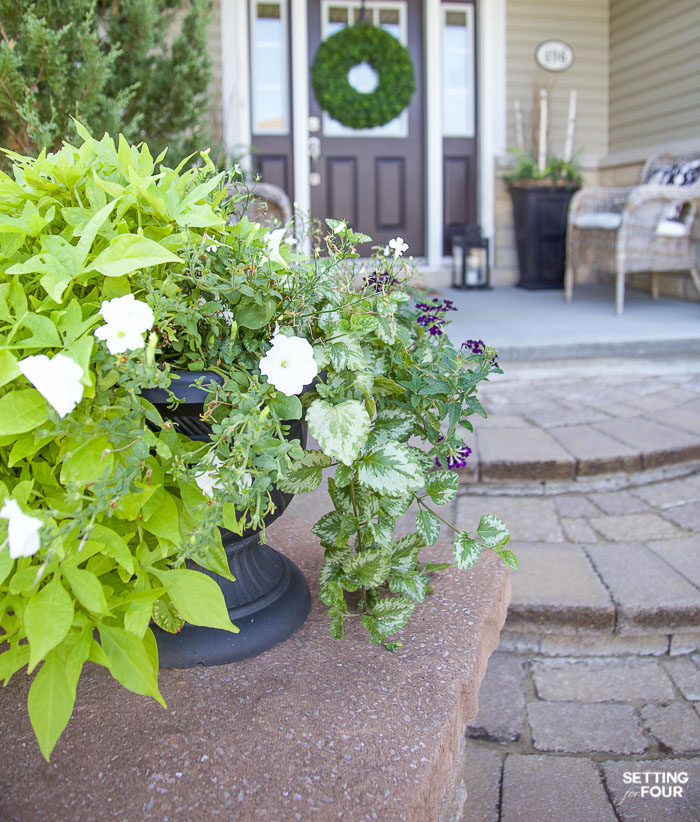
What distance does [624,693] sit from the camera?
1459 mm

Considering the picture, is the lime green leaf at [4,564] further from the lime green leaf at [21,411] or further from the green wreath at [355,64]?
the green wreath at [355,64]

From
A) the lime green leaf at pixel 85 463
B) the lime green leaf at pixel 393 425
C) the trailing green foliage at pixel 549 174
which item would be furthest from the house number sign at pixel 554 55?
the lime green leaf at pixel 85 463

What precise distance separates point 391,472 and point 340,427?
0.31ft

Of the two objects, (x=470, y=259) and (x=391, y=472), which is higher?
(x=470, y=259)

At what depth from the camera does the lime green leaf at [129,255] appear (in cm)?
67

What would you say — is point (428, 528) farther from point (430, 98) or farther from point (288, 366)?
point (430, 98)

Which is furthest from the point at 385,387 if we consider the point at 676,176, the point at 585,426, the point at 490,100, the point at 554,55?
the point at 554,55

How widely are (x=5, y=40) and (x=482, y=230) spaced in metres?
3.86

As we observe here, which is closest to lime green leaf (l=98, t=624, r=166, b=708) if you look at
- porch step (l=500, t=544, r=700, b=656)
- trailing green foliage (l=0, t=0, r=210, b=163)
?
porch step (l=500, t=544, r=700, b=656)

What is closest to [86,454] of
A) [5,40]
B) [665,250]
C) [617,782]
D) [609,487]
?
[617,782]

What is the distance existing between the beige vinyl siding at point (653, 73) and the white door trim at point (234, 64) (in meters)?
2.77

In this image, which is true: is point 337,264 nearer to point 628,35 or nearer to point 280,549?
point 280,549

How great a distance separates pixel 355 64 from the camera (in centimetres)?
518

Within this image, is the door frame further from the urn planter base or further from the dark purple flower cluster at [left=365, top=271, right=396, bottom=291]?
the urn planter base
